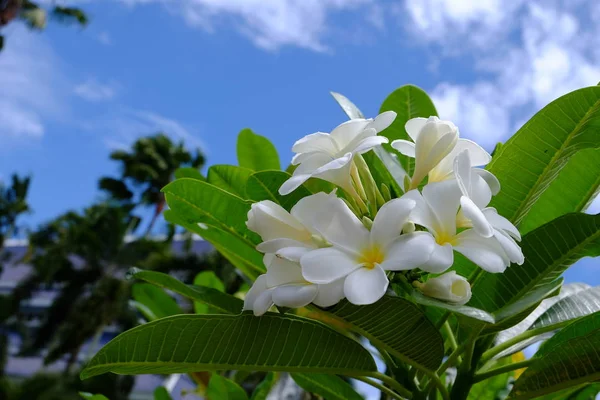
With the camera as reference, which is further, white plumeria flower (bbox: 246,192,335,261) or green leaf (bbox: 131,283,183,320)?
green leaf (bbox: 131,283,183,320)

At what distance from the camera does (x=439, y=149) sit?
2.49ft

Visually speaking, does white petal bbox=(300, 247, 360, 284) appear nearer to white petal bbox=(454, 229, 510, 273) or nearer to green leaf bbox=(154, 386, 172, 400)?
white petal bbox=(454, 229, 510, 273)

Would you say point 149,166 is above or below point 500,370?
above

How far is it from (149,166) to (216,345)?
63.4 feet

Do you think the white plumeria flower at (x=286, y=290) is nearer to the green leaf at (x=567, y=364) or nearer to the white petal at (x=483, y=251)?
the white petal at (x=483, y=251)

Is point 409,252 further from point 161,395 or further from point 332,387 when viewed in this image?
point 161,395

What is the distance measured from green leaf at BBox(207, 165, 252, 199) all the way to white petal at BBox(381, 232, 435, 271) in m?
0.47

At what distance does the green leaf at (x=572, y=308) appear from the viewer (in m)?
0.88

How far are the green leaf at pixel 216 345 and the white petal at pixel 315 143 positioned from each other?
0.22 meters

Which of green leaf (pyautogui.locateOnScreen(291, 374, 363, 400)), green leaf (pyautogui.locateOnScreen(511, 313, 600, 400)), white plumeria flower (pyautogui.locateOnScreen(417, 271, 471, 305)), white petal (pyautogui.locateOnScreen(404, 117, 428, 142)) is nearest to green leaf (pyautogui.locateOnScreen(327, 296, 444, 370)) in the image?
white plumeria flower (pyautogui.locateOnScreen(417, 271, 471, 305))

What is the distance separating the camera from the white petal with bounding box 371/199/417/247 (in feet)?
2.07

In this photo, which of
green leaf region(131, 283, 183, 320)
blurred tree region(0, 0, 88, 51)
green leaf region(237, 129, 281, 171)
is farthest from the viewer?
blurred tree region(0, 0, 88, 51)

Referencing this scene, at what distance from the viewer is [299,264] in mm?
649

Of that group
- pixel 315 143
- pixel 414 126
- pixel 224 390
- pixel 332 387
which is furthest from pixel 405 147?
pixel 224 390
